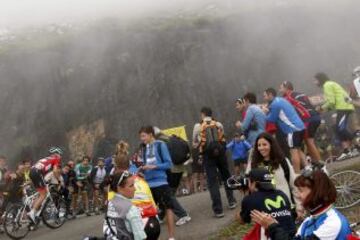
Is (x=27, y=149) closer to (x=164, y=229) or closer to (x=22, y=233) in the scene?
(x=22, y=233)

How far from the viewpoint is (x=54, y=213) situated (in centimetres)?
1227

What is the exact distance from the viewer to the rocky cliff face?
85.8ft

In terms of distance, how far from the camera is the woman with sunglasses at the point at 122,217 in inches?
195

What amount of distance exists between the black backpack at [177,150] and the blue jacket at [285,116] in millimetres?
2316

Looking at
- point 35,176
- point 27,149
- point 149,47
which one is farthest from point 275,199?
point 149,47

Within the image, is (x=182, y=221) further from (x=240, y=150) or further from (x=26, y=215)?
(x=240, y=150)

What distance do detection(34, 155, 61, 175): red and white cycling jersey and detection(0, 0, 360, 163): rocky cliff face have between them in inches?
484

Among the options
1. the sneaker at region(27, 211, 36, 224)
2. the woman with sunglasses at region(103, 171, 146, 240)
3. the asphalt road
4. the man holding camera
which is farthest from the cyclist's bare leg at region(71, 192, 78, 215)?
the man holding camera

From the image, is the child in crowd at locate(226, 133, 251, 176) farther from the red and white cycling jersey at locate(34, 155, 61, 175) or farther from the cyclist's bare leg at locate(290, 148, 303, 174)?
the cyclist's bare leg at locate(290, 148, 303, 174)

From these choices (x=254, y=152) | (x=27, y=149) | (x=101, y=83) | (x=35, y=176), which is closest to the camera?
(x=254, y=152)

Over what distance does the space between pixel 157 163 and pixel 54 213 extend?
515 centimetres

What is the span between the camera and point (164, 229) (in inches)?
369

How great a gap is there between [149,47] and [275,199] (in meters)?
24.3

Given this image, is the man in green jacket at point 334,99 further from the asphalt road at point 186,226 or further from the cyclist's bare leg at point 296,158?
the asphalt road at point 186,226
